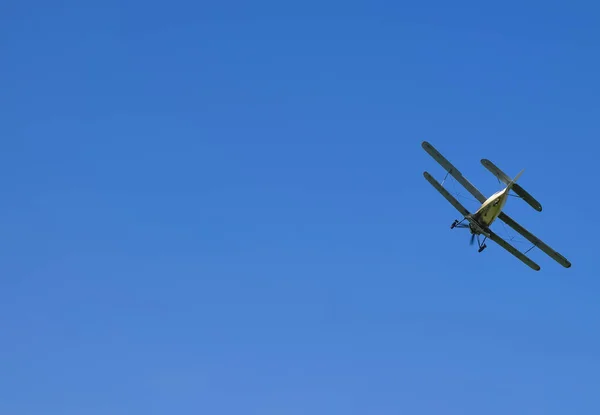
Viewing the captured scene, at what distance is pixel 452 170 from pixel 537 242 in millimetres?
8874

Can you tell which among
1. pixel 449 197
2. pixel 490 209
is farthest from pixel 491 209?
pixel 449 197

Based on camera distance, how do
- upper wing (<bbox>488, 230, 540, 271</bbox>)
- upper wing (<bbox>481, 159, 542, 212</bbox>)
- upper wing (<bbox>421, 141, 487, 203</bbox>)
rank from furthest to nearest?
upper wing (<bbox>488, 230, 540, 271</bbox>)
upper wing (<bbox>421, 141, 487, 203</bbox>)
upper wing (<bbox>481, 159, 542, 212</bbox>)

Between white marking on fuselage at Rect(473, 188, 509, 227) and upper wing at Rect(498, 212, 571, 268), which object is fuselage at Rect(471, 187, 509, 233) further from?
upper wing at Rect(498, 212, 571, 268)

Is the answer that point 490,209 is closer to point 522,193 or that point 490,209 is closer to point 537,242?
point 522,193

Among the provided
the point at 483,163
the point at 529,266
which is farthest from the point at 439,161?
the point at 529,266

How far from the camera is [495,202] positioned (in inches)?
3027

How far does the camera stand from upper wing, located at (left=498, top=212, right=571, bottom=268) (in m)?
80.6

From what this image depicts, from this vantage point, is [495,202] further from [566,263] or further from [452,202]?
[566,263]

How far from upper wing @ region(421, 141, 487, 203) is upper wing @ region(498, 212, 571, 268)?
2660 millimetres

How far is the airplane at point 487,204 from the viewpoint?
76.9 metres

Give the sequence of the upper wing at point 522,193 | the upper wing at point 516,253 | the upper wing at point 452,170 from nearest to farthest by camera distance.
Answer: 1. the upper wing at point 522,193
2. the upper wing at point 452,170
3. the upper wing at point 516,253

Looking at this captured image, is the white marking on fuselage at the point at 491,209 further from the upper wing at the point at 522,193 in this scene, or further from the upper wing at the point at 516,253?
the upper wing at the point at 516,253

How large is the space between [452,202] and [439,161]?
3.68 metres

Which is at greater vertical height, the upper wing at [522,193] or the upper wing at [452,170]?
the upper wing at [452,170]
